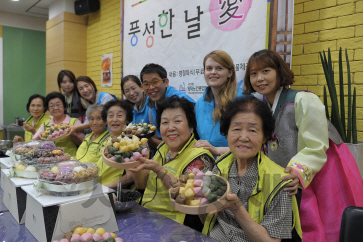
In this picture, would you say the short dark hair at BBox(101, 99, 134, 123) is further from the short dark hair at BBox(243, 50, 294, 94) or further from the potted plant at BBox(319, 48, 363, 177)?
the potted plant at BBox(319, 48, 363, 177)

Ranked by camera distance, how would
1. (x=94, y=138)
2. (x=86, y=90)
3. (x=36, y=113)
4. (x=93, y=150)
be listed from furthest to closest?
(x=36, y=113) → (x=86, y=90) → (x=94, y=138) → (x=93, y=150)

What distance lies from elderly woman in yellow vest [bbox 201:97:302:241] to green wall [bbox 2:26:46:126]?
23.2 feet

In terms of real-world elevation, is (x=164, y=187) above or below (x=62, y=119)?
below

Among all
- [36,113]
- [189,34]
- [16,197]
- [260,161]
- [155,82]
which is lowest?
[16,197]

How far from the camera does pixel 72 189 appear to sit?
138 centimetres

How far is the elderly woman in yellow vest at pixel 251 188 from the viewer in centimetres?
121

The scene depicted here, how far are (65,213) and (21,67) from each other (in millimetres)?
7039

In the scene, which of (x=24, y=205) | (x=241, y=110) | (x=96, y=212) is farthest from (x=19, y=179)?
(x=241, y=110)

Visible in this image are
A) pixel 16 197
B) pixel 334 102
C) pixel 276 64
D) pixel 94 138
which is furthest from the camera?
pixel 94 138

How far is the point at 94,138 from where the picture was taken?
9.03 feet

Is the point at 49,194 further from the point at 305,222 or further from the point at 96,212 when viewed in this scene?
the point at 305,222

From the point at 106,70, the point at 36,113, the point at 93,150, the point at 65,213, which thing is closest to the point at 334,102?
the point at 65,213

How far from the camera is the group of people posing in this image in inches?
50.6

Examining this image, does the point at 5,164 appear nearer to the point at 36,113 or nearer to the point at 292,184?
the point at 292,184
